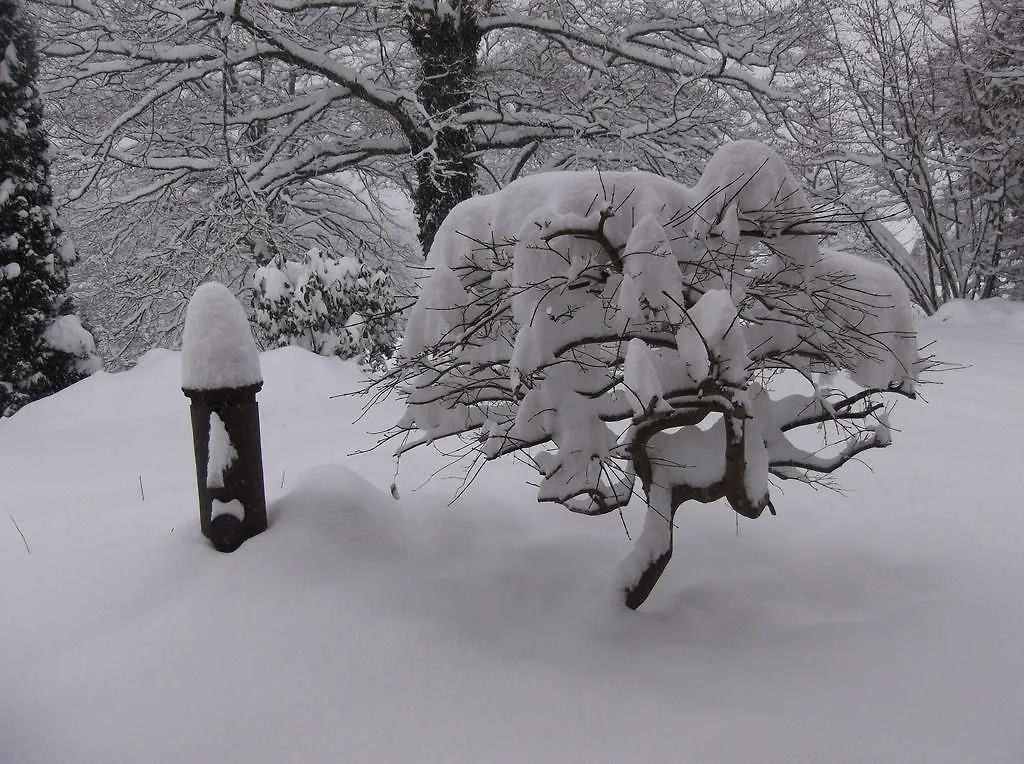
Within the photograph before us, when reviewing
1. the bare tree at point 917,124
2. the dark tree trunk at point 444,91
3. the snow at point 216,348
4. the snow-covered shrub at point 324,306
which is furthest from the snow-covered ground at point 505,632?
the bare tree at point 917,124

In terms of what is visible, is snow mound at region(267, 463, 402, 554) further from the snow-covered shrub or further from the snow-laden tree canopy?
the snow-covered shrub

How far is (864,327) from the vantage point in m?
2.15

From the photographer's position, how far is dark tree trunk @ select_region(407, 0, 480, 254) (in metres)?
7.14

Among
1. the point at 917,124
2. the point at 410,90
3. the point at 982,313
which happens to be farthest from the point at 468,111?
the point at 982,313

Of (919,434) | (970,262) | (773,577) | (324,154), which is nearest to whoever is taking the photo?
(773,577)

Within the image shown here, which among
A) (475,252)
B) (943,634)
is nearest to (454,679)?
(475,252)

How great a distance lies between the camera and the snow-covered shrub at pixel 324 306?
6785 millimetres

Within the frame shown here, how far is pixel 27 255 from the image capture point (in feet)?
22.8

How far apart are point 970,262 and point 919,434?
21.4 ft

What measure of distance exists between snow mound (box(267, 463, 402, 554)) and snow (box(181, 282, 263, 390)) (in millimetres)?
486

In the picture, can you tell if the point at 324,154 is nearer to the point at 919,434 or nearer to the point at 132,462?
the point at 132,462

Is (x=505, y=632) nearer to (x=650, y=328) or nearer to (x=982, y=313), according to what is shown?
(x=650, y=328)

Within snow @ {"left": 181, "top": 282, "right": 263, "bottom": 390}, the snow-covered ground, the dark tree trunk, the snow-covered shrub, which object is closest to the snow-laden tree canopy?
the snow-covered ground

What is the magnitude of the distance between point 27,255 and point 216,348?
643 centimetres
